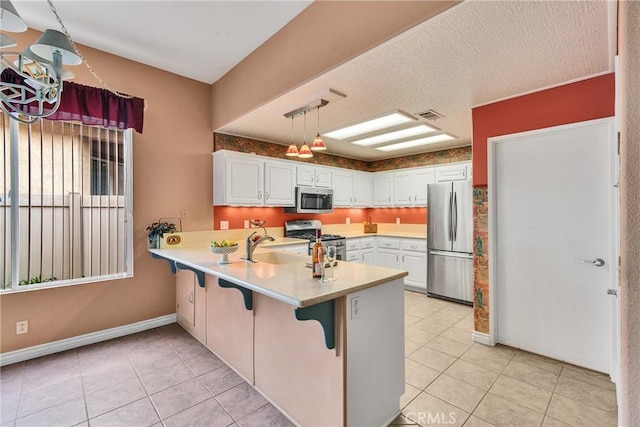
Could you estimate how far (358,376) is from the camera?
1.66 metres

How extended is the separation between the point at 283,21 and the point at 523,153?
2.63 meters

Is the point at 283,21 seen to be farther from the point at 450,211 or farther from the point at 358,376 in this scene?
the point at 450,211

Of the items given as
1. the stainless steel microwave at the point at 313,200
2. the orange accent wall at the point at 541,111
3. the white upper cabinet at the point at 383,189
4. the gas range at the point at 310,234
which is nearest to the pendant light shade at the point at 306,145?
the stainless steel microwave at the point at 313,200

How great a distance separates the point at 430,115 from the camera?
11.1 ft

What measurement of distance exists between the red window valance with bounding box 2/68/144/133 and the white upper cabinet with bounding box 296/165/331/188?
2.31m

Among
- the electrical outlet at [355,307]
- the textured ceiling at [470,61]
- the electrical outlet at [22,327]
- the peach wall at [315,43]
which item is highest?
the peach wall at [315,43]

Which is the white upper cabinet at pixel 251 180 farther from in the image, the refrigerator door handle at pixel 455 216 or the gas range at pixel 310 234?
the refrigerator door handle at pixel 455 216

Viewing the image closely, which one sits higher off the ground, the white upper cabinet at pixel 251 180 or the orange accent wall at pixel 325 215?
the white upper cabinet at pixel 251 180

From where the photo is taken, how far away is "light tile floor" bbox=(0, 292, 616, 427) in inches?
76.0

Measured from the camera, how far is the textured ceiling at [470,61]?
5.50 ft

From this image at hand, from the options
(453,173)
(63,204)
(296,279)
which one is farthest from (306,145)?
(453,173)

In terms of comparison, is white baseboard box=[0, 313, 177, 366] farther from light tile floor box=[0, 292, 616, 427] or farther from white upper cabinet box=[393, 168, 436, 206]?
white upper cabinet box=[393, 168, 436, 206]

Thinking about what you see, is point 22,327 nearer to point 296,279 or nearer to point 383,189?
point 296,279

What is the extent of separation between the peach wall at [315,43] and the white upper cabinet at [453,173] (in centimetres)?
341
